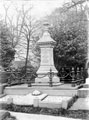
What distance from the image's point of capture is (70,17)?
2355 cm

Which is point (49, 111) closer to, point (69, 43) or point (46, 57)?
point (46, 57)

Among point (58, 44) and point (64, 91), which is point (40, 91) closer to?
point (64, 91)

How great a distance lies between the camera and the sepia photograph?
10336 mm

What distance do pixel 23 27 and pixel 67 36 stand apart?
26.9 feet

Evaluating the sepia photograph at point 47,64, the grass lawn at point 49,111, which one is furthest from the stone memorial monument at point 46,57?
the grass lawn at point 49,111

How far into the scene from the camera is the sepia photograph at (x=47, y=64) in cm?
1034

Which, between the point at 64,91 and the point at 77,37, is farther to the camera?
the point at 77,37

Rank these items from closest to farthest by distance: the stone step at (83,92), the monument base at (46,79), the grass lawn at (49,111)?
1. the grass lawn at (49,111)
2. the stone step at (83,92)
3. the monument base at (46,79)

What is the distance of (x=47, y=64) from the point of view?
53.9ft

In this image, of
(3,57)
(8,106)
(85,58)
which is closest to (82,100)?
(8,106)

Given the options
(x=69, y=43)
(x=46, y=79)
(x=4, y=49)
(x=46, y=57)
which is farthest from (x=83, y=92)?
(x=4, y=49)

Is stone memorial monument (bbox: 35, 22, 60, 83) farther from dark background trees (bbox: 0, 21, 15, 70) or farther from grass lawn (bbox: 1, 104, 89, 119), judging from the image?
grass lawn (bbox: 1, 104, 89, 119)

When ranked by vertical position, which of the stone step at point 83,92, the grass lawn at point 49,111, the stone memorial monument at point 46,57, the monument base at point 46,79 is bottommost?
the grass lawn at point 49,111

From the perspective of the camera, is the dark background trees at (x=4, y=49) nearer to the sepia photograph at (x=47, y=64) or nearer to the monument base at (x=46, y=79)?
the sepia photograph at (x=47, y=64)
